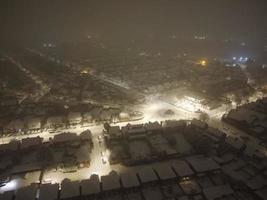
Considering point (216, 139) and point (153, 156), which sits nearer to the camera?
point (153, 156)

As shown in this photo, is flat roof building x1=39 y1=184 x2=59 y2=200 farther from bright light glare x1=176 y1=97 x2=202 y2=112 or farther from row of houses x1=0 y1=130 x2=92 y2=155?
bright light glare x1=176 y1=97 x2=202 y2=112

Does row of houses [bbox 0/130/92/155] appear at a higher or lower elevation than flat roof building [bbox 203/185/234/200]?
higher

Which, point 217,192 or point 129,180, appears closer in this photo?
point 217,192

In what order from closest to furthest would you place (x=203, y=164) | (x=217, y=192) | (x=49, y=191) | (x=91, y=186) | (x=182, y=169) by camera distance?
→ (x=217, y=192), (x=49, y=191), (x=91, y=186), (x=182, y=169), (x=203, y=164)

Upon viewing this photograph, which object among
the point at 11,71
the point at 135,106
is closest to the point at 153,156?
the point at 135,106

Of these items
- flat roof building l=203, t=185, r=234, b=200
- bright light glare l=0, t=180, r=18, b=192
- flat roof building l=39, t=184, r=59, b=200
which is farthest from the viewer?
bright light glare l=0, t=180, r=18, b=192

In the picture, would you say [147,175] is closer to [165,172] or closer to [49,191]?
[165,172]

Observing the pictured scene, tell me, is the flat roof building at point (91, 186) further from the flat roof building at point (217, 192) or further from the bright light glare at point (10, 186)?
the flat roof building at point (217, 192)

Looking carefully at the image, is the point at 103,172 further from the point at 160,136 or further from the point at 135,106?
the point at 135,106

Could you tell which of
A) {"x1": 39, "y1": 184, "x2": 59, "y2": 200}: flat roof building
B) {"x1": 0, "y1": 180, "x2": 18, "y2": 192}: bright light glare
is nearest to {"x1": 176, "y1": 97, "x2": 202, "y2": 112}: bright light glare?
{"x1": 39, "y1": 184, "x2": 59, "y2": 200}: flat roof building

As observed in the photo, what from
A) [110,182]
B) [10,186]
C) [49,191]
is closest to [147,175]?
[110,182]

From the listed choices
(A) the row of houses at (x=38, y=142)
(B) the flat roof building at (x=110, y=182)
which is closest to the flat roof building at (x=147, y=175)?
(B) the flat roof building at (x=110, y=182)
